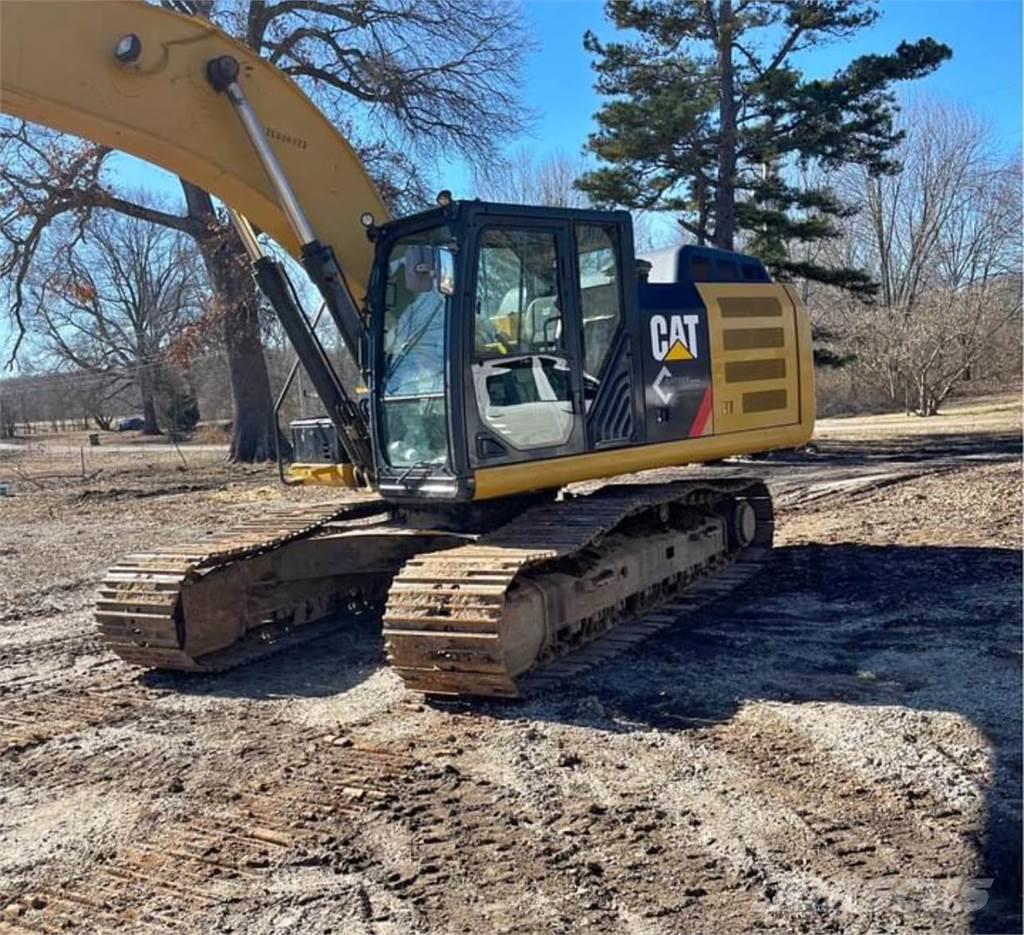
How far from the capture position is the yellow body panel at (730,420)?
6172 millimetres

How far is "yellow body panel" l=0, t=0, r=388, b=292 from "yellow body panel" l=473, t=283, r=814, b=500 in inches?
64.6

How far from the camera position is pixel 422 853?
12.3ft

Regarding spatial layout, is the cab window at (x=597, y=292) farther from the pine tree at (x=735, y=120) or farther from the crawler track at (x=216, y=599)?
the pine tree at (x=735, y=120)

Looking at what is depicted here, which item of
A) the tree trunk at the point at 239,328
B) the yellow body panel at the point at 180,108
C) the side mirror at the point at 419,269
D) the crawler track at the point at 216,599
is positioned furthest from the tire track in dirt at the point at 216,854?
the tree trunk at the point at 239,328

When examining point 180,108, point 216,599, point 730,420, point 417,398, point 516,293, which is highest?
point 180,108

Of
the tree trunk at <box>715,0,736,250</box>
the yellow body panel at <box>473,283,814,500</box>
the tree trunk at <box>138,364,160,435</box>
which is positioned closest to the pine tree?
the tree trunk at <box>715,0,736,250</box>

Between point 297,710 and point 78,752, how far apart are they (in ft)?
3.38

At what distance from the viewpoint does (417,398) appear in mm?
5980

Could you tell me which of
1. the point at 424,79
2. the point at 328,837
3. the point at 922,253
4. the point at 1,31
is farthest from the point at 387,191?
the point at 922,253

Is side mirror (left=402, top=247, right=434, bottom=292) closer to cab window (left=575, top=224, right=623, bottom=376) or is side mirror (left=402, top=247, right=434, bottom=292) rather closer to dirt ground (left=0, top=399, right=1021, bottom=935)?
cab window (left=575, top=224, right=623, bottom=376)

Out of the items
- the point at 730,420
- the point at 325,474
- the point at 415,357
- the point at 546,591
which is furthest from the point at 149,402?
the point at 546,591

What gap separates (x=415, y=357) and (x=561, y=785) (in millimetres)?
2655

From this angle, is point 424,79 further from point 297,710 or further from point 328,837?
point 328,837

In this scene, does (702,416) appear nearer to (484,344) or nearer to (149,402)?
(484,344)
